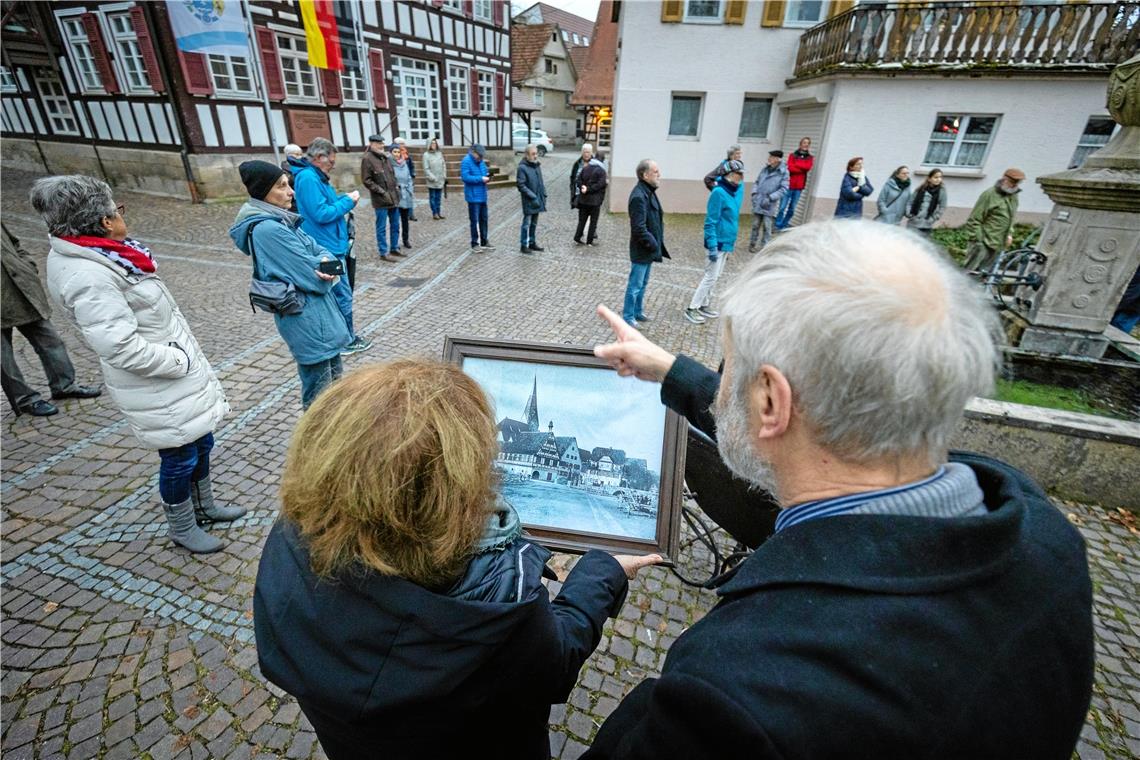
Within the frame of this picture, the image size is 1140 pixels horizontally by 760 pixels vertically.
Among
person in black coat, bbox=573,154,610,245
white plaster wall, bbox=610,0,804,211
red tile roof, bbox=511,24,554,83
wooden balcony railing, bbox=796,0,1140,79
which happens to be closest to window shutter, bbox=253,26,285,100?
white plaster wall, bbox=610,0,804,211

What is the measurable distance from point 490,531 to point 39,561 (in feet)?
11.7

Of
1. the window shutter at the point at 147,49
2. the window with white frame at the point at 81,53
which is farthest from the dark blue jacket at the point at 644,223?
the window with white frame at the point at 81,53

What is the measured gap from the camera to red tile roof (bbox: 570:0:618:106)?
30016 millimetres

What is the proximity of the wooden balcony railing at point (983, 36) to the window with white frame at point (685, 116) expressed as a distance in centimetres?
338

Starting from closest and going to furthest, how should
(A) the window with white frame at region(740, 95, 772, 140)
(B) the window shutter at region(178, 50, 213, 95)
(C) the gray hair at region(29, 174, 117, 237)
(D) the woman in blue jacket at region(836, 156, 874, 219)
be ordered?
(C) the gray hair at region(29, 174, 117, 237), (D) the woman in blue jacket at region(836, 156, 874, 219), (B) the window shutter at region(178, 50, 213, 95), (A) the window with white frame at region(740, 95, 772, 140)

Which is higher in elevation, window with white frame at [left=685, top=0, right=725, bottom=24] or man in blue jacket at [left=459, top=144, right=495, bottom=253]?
window with white frame at [left=685, top=0, right=725, bottom=24]

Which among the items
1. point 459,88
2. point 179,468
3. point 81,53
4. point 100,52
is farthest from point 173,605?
point 459,88

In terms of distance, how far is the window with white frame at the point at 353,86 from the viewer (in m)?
16.1

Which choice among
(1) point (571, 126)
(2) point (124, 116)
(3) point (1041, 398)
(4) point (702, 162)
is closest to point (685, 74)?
(4) point (702, 162)

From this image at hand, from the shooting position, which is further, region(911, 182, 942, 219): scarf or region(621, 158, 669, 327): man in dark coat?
region(911, 182, 942, 219): scarf

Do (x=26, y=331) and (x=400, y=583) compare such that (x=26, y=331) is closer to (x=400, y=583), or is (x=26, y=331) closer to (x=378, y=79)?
(x=400, y=583)

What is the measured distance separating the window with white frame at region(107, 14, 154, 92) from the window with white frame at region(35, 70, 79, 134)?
317 centimetres

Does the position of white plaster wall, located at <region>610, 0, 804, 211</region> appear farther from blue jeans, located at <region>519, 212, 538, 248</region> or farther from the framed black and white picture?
the framed black and white picture

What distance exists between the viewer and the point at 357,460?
1.03 metres
